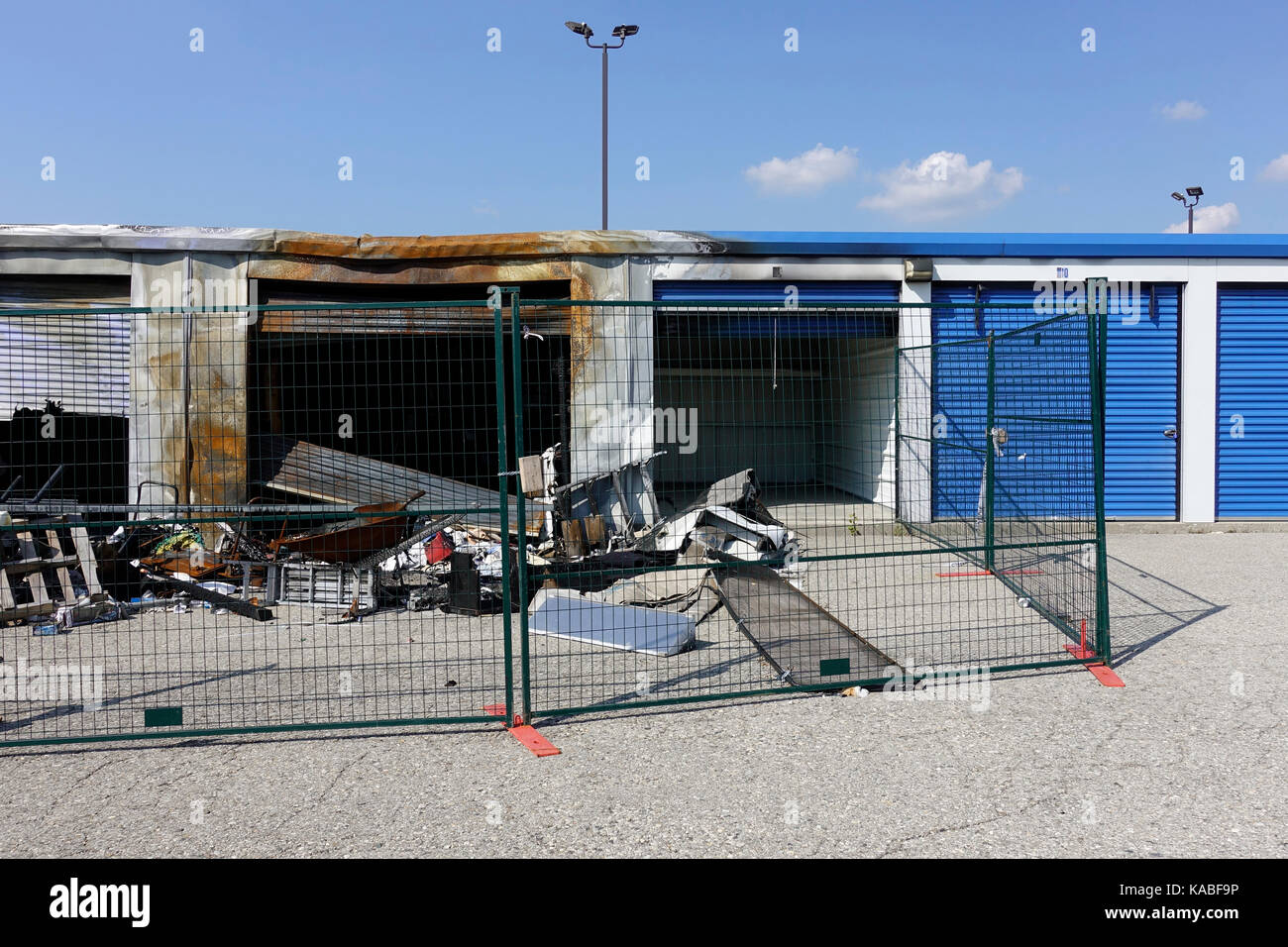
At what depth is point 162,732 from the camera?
5.17 meters

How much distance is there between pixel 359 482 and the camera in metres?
10.5

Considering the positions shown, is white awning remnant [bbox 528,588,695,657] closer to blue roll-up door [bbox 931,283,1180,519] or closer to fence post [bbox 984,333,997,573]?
fence post [bbox 984,333,997,573]

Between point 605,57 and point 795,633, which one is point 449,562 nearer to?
point 795,633

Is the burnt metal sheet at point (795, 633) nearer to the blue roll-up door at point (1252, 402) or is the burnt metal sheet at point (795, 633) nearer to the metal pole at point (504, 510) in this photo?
the metal pole at point (504, 510)

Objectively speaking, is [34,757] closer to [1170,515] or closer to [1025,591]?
[1025,591]

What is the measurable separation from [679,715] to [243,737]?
2.48 metres

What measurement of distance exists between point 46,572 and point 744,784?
7.38 meters

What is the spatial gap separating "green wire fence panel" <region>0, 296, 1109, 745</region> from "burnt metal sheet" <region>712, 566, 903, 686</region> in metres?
0.04

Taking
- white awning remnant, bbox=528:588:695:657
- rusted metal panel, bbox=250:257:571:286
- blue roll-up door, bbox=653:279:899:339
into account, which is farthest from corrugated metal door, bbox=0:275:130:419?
blue roll-up door, bbox=653:279:899:339

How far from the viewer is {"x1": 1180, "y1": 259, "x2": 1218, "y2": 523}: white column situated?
12.5 metres

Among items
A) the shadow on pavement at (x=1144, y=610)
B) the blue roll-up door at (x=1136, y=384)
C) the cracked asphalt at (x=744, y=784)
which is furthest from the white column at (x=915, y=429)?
the cracked asphalt at (x=744, y=784)

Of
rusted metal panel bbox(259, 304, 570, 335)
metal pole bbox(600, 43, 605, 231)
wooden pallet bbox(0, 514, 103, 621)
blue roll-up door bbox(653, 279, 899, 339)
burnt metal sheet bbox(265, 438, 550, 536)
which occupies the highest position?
metal pole bbox(600, 43, 605, 231)

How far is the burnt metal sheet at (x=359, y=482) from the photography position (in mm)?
10344

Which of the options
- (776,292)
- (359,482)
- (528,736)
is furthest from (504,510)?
(776,292)
